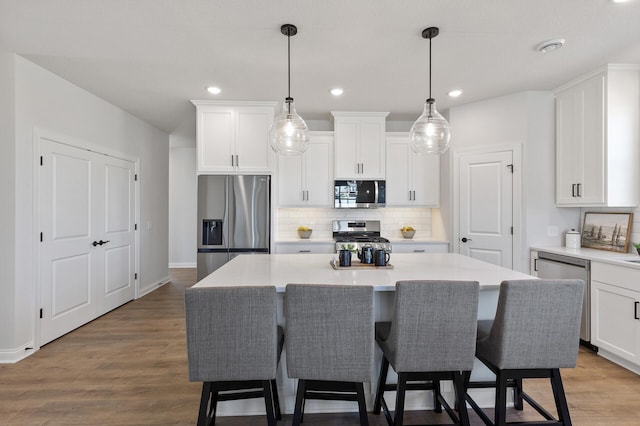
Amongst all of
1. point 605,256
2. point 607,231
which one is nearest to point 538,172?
point 607,231

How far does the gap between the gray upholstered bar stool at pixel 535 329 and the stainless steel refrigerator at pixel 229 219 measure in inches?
112

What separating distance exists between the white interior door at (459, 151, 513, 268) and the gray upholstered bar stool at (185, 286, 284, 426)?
3.21 metres

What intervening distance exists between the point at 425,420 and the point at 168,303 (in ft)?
12.0

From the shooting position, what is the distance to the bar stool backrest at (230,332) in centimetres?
146

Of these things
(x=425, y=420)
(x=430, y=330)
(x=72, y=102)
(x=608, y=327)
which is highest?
Answer: (x=72, y=102)

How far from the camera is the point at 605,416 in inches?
78.7

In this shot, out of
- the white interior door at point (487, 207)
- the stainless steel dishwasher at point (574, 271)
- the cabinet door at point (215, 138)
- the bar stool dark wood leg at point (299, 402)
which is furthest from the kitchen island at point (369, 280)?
the cabinet door at point (215, 138)

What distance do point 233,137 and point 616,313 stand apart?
4.09 meters

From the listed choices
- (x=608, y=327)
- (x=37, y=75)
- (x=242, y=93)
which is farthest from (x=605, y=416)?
(x=37, y=75)

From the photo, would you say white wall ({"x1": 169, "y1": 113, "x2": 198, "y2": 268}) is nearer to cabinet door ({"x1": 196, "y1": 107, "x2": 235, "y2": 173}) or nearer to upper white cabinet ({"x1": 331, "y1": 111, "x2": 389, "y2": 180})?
cabinet door ({"x1": 196, "y1": 107, "x2": 235, "y2": 173})

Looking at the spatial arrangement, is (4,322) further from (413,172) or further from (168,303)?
(413,172)

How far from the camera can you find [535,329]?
5.08 ft

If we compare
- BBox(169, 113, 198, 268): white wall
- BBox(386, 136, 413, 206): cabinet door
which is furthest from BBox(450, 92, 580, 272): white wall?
BBox(169, 113, 198, 268): white wall

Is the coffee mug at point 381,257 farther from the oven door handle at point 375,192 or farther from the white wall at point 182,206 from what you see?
the white wall at point 182,206
